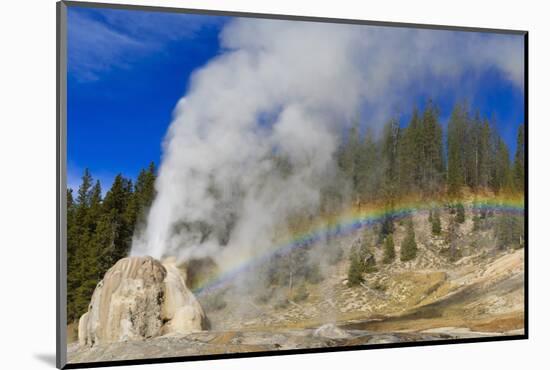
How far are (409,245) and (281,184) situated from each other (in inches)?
51.8

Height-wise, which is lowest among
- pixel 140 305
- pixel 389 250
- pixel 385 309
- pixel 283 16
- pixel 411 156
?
pixel 385 309

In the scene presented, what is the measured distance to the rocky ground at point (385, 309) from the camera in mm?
7555

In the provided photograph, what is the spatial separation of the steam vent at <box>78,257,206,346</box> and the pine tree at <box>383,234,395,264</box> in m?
1.68

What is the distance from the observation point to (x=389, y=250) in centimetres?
812

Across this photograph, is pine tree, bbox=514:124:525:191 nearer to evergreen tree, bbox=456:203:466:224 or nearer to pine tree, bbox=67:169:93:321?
evergreen tree, bbox=456:203:466:224

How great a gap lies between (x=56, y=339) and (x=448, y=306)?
3372mm

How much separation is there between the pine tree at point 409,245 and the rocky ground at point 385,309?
50mm

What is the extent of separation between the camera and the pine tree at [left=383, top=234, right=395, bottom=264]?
8102 millimetres

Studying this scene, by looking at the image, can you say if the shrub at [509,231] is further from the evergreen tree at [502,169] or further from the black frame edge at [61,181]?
the black frame edge at [61,181]

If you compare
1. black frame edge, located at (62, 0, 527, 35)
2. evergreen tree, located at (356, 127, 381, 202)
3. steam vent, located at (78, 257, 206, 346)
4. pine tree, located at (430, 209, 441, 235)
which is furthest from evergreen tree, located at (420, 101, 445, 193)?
steam vent, located at (78, 257, 206, 346)

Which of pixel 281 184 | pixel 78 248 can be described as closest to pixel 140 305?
pixel 78 248

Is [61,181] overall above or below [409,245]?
above

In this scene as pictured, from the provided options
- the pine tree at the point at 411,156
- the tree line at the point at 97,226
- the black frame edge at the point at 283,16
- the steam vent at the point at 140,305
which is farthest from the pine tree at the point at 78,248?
the pine tree at the point at 411,156

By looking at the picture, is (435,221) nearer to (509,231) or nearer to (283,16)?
(509,231)
